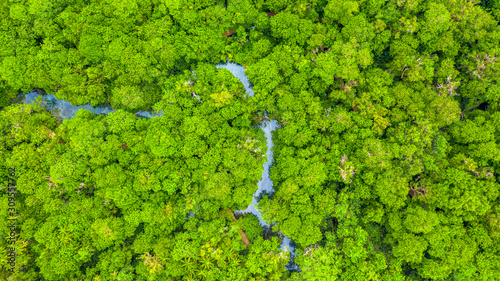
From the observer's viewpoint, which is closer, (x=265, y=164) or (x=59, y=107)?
(x=59, y=107)

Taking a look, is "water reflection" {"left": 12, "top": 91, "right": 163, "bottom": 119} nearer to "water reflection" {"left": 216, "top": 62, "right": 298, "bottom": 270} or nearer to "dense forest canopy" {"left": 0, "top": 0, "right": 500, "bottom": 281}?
"dense forest canopy" {"left": 0, "top": 0, "right": 500, "bottom": 281}

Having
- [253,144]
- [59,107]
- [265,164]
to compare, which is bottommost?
[265,164]

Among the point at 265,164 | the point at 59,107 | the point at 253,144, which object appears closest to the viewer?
the point at 253,144

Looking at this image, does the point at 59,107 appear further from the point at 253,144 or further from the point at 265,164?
the point at 265,164

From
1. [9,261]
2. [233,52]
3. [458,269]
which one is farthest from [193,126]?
[458,269]

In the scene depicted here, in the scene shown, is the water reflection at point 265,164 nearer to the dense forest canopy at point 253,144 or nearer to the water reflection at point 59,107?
the dense forest canopy at point 253,144

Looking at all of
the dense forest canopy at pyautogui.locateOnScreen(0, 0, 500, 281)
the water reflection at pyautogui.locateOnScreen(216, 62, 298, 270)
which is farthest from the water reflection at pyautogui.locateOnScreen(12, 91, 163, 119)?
the water reflection at pyautogui.locateOnScreen(216, 62, 298, 270)

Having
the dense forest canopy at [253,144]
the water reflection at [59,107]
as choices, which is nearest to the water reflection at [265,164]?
the dense forest canopy at [253,144]

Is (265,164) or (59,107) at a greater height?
(59,107)

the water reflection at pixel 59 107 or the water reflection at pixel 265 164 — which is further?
the water reflection at pixel 59 107

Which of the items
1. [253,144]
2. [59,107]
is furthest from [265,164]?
[59,107]
